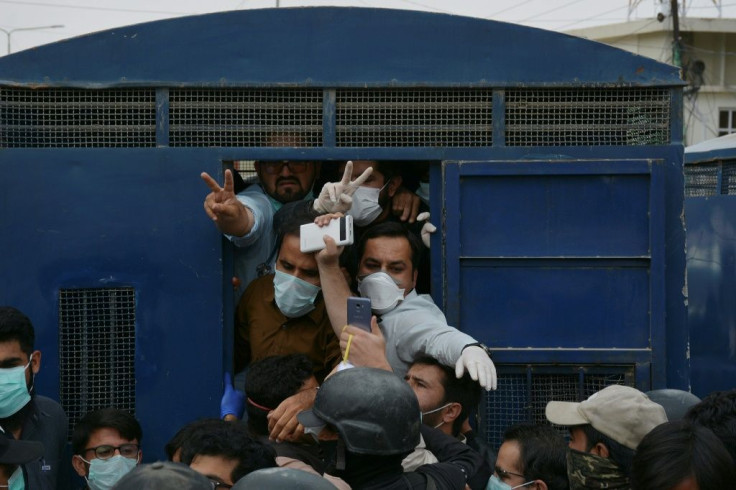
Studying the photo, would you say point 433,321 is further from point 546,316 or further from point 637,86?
point 637,86

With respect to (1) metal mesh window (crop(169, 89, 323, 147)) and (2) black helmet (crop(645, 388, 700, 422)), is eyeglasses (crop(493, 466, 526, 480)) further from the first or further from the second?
(1) metal mesh window (crop(169, 89, 323, 147))

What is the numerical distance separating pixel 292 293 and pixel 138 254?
31.1 inches

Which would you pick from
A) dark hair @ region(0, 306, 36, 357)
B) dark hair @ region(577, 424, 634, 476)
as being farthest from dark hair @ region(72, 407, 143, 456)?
dark hair @ region(577, 424, 634, 476)

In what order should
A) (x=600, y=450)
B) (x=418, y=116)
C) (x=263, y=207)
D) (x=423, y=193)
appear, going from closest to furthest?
(x=600, y=450) < (x=418, y=116) < (x=263, y=207) < (x=423, y=193)

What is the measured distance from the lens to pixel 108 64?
5379mm

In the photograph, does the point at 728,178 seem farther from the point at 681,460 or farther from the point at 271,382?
the point at 681,460

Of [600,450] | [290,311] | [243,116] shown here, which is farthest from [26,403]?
[600,450]

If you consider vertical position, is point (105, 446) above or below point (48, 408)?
below

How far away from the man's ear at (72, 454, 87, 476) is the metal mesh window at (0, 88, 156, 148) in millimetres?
1534

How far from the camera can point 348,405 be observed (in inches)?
141

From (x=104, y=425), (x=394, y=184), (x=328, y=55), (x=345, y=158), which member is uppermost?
(x=328, y=55)

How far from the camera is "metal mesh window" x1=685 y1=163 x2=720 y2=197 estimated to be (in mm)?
8609

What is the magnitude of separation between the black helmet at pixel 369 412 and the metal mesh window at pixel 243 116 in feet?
6.61

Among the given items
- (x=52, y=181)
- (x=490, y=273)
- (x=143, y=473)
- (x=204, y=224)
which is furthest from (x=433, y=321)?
(x=143, y=473)
